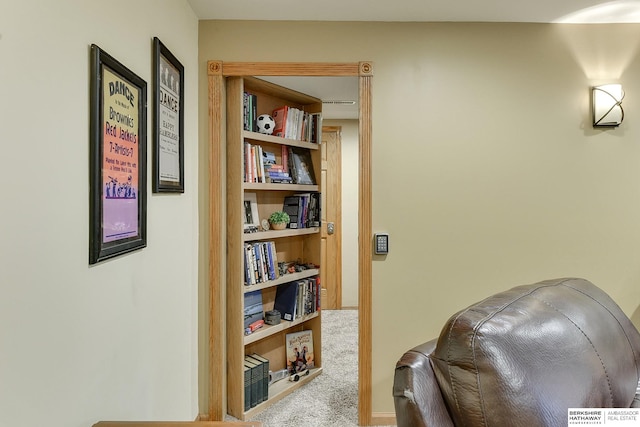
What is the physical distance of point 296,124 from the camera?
2990mm

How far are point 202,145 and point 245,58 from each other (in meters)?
0.59

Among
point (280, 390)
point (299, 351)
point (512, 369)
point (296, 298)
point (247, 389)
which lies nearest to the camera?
point (512, 369)

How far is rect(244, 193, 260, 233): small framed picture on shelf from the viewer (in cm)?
271

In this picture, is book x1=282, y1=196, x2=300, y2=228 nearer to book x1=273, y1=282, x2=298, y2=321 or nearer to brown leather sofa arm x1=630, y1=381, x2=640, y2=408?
book x1=273, y1=282, x2=298, y2=321

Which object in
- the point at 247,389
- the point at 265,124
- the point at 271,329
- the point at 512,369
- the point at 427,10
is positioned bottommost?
the point at 247,389

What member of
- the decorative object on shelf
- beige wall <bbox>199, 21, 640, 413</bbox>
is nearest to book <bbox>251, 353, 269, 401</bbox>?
the decorative object on shelf

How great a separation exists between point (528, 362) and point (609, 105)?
2103 mm

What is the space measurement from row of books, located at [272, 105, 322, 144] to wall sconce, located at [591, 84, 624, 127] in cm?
184

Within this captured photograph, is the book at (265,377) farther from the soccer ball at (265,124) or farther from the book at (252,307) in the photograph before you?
the soccer ball at (265,124)

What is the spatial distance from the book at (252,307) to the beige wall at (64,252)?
2.93 ft

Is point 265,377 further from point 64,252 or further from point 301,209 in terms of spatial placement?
point 64,252

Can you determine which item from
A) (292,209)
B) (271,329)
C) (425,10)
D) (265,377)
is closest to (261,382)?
(265,377)

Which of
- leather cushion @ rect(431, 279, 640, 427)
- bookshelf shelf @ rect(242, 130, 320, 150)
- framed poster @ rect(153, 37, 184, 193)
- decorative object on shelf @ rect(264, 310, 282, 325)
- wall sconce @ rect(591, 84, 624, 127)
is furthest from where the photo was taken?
decorative object on shelf @ rect(264, 310, 282, 325)

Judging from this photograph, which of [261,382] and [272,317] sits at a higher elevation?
[272,317]
